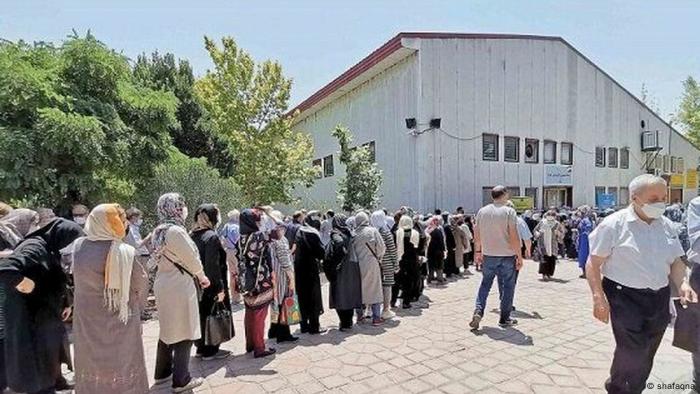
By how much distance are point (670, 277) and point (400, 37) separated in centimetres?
1200

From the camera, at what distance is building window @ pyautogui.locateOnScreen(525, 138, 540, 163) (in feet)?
54.1

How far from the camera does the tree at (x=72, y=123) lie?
587 centimetres

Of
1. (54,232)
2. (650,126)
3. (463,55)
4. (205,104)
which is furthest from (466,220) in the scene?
(650,126)

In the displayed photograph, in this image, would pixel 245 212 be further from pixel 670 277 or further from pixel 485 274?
pixel 670 277

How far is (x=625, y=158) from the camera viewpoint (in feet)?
69.5

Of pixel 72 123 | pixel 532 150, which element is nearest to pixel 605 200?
pixel 532 150

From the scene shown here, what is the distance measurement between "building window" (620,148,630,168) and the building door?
211 inches

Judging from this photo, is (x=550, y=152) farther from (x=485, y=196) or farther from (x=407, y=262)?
(x=407, y=262)

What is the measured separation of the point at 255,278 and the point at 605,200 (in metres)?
20.1

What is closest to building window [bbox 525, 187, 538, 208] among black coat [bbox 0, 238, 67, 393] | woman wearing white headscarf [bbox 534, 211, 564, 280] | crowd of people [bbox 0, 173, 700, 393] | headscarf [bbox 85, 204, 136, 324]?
woman wearing white headscarf [bbox 534, 211, 564, 280]

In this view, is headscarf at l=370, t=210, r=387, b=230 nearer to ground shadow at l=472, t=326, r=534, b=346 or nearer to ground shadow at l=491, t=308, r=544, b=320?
ground shadow at l=472, t=326, r=534, b=346

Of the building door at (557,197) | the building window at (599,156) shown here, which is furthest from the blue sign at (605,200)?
the building door at (557,197)

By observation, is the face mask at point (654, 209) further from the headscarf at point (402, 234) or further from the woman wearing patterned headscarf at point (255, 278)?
the headscarf at point (402, 234)

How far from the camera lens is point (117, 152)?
22.2 feet
